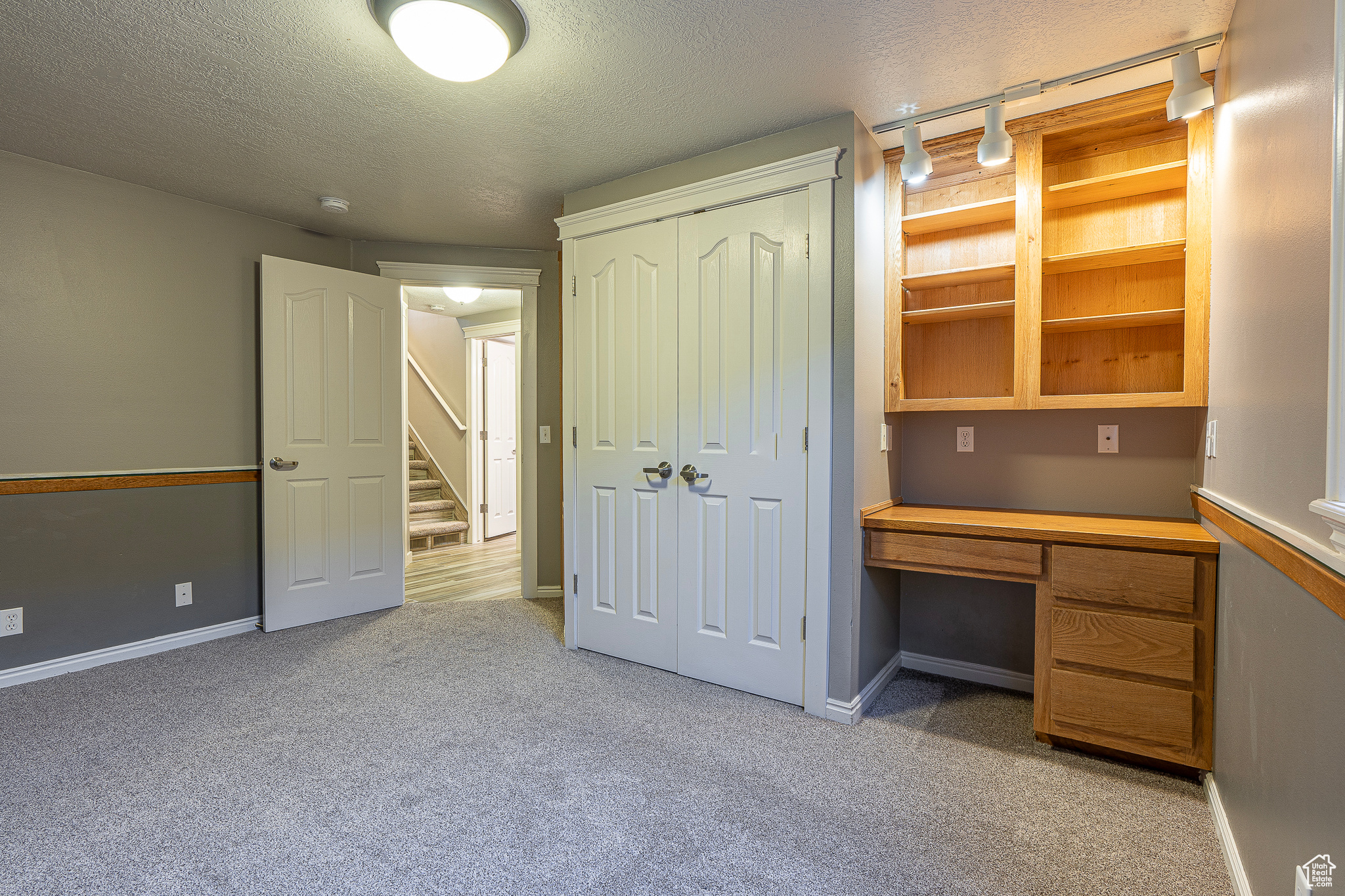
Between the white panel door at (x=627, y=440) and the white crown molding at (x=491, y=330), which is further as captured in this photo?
the white crown molding at (x=491, y=330)

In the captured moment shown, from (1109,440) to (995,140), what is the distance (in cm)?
122

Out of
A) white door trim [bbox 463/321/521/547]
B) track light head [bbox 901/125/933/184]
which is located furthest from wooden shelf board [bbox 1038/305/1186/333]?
white door trim [bbox 463/321/521/547]

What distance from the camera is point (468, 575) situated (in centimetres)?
488

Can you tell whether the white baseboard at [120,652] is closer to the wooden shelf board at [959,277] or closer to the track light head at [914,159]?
the wooden shelf board at [959,277]

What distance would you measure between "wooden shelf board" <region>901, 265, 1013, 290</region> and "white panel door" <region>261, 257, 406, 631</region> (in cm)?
306

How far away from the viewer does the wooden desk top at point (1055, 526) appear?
6.51 feet

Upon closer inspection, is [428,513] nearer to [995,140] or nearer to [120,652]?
[120,652]

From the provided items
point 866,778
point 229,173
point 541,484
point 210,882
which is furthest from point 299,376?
point 866,778

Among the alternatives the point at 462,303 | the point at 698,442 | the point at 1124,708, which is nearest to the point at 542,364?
the point at 462,303

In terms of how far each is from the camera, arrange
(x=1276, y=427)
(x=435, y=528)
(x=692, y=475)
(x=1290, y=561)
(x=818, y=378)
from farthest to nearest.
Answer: (x=435, y=528) → (x=692, y=475) → (x=818, y=378) → (x=1276, y=427) → (x=1290, y=561)

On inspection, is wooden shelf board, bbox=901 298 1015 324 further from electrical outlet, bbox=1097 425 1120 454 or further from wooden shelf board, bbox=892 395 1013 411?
electrical outlet, bbox=1097 425 1120 454

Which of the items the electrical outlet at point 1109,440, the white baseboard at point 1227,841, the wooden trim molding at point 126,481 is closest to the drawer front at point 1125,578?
the white baseboard at point 1227,841

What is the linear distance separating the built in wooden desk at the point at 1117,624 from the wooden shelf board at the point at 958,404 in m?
0.45

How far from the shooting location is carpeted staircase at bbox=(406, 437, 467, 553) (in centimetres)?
588
